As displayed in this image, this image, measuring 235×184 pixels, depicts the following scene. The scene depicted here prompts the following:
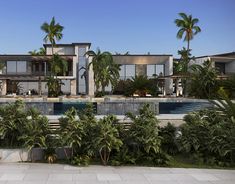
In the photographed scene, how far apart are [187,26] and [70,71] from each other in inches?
710

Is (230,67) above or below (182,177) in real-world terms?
above

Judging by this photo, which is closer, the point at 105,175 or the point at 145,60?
the point at 105,175

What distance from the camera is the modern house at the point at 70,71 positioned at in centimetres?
4756

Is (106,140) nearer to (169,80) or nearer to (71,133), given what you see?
(71,133)

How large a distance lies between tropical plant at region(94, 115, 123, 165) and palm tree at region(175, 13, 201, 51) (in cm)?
3684

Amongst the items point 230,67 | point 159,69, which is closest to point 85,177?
point 159,69

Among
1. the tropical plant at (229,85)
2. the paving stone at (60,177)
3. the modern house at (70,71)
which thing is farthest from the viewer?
the modern house at (70,71)

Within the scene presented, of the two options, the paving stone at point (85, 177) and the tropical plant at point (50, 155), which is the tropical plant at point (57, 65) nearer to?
the tropical plant at point (50, 155)

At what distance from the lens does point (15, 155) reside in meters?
9.09

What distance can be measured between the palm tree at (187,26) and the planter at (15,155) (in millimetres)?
37400

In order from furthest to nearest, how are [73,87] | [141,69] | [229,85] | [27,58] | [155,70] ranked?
[141,69], [155,70], [27,58], [73,87], [229,85]

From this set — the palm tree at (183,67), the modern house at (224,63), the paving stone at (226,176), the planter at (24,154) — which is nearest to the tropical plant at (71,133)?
the planter at (24,154)

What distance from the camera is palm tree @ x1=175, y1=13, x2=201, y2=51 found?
4359 cm

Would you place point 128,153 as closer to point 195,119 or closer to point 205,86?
point 195,119
